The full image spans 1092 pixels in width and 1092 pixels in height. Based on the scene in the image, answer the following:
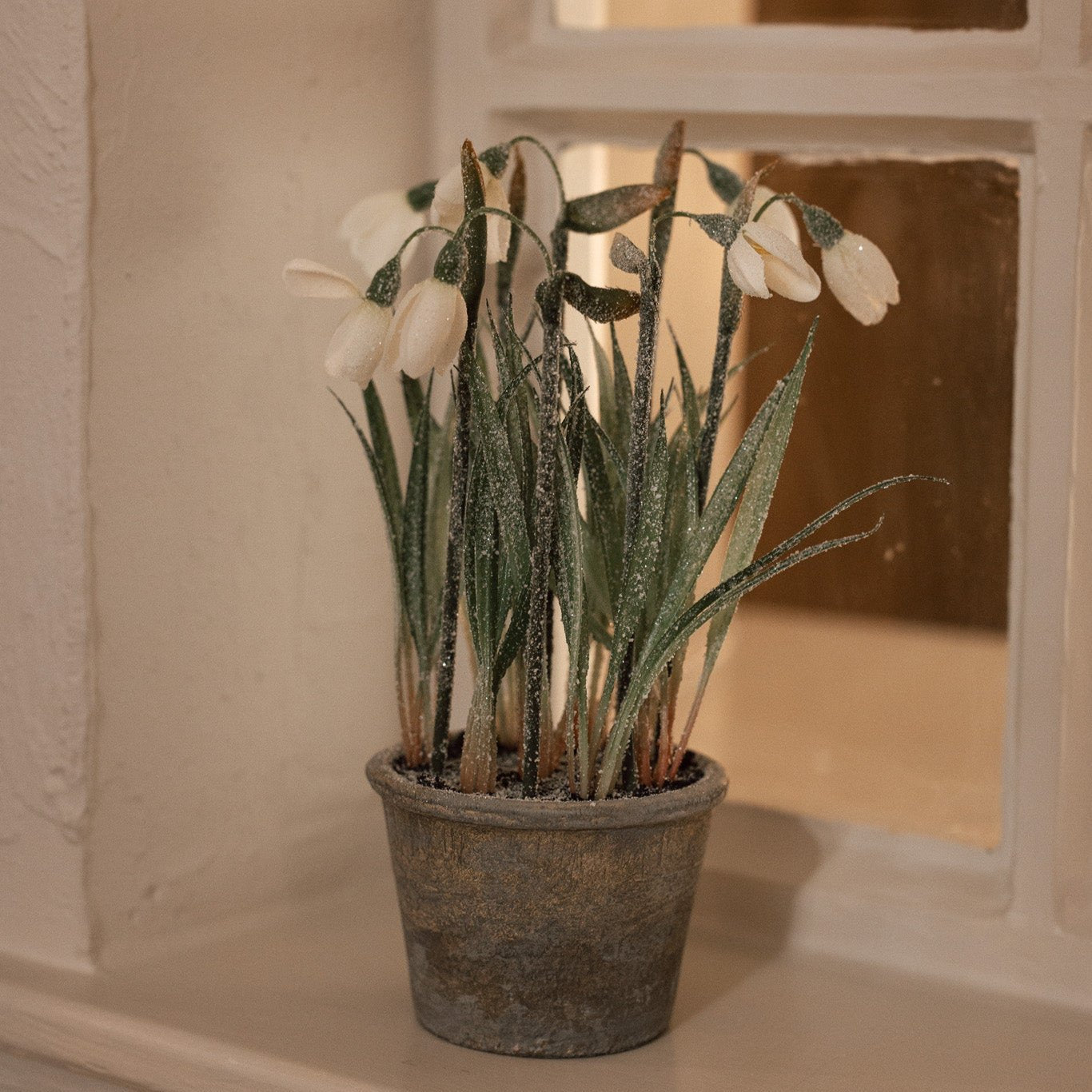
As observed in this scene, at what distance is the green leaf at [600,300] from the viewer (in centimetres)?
66

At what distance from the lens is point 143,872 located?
33.5 inches

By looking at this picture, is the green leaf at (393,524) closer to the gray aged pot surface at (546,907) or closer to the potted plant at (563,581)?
the potted plant at (563,581)

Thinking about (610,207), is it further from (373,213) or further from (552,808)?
(552,808)

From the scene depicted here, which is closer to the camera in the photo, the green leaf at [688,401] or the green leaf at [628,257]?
the green leaf at [628,257]

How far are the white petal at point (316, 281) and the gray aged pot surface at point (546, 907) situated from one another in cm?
25

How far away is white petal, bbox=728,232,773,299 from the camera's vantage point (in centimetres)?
64

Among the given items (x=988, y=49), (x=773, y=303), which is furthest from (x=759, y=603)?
(x=988, y=49)

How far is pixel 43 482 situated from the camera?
801 millimetres

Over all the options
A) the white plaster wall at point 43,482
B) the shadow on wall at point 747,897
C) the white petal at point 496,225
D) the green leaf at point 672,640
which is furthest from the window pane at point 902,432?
the white plaster wall at point 43,482

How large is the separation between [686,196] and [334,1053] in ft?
2.07

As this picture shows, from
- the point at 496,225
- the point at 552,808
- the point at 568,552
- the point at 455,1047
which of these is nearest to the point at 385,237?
the point at 496,225

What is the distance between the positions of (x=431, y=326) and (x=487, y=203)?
10 cm

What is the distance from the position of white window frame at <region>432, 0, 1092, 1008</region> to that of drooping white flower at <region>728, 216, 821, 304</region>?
205 millimetres

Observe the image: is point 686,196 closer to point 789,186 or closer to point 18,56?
point 789,186
